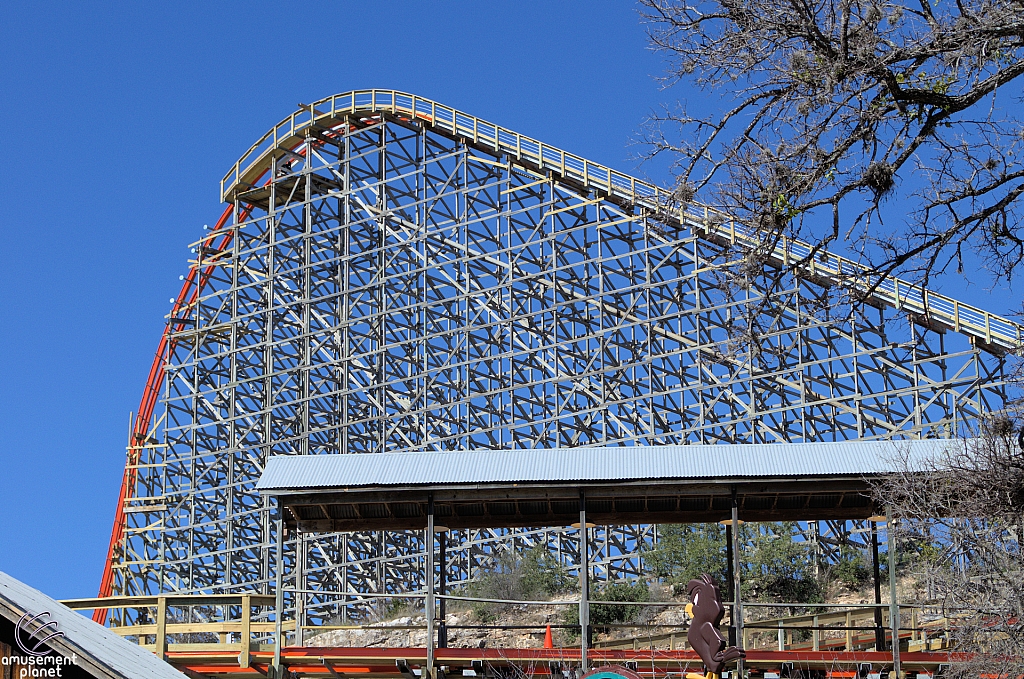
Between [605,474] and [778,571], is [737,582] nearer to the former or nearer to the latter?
[605,474]

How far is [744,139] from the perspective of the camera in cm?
866

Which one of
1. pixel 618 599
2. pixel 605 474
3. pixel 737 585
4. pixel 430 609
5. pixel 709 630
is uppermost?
pixel 605 474

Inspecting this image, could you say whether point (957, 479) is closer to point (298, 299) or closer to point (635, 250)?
point (635, 250)

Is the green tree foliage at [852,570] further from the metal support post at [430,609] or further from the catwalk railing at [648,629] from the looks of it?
the metal support post at [430,609]

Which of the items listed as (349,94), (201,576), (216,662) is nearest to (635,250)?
(349,94)

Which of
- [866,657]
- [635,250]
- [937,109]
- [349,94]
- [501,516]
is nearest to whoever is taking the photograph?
[937,109]

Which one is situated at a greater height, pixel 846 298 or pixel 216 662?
pixel 846 298

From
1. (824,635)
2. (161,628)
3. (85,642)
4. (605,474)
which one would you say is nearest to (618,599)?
(824,635)

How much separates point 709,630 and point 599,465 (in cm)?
391

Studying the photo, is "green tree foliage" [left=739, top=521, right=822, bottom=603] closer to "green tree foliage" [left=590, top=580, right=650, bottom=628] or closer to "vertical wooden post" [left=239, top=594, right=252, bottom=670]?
"green tree foliage" [left=590, top=580, right=650, bottom=628]

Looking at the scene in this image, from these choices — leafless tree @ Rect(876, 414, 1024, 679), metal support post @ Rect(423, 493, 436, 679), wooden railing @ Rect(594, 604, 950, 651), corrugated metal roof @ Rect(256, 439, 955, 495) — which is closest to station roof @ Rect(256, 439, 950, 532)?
corrugated metal roof @ Rect(256, 439, 955, 495)

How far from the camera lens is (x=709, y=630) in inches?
391

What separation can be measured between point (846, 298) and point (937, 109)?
1.27m

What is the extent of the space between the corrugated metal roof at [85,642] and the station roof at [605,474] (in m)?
5.54
